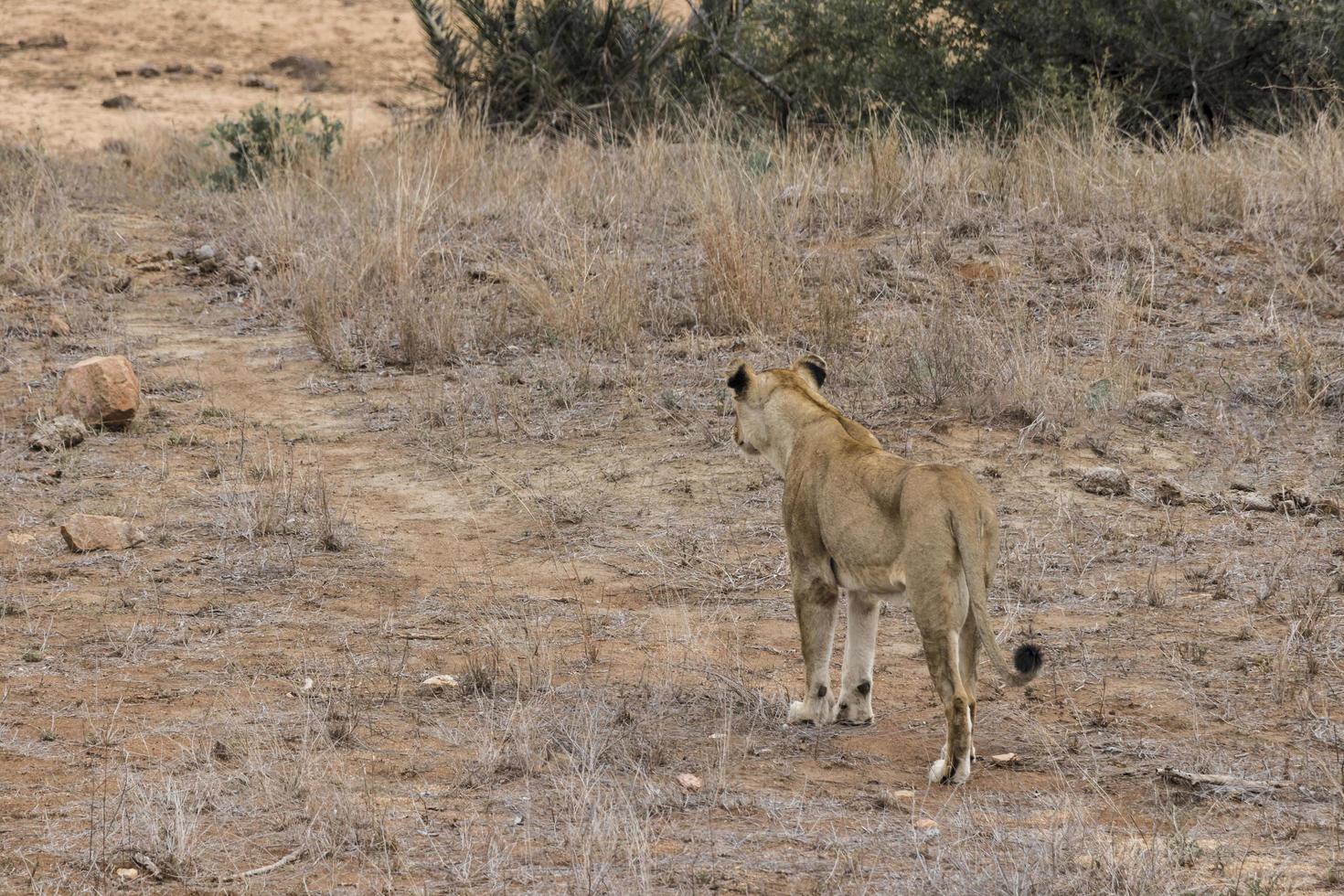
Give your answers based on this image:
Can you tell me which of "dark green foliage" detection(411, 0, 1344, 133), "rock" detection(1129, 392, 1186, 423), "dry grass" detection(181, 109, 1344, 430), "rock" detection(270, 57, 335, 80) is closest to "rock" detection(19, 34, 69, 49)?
"rock" detection(270, 57, 335, 80)

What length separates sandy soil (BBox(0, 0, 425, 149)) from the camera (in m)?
19.8

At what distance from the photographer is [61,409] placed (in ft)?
28.8

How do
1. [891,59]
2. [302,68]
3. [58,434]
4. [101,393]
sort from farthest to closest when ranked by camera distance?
[302,68]
[891,59]
[101,393]
[58,434]

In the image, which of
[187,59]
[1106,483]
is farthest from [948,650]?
[187,59]

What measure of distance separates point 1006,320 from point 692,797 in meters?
5.22

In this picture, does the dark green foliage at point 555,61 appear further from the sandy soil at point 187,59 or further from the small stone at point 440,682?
the small stone at point 440,682

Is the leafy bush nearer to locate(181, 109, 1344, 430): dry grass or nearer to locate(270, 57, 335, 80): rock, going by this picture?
locate(181, 109, 1344, 430): dry grass

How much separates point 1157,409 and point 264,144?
8.38m

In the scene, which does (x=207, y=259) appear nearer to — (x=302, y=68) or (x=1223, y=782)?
(x=1223, y=782)

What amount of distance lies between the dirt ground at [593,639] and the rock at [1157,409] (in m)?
0.06

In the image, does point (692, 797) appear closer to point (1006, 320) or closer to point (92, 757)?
point (92, 757)

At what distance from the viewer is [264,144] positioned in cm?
1370

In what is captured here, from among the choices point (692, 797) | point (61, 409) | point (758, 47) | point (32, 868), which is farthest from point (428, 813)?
point (758, 47)

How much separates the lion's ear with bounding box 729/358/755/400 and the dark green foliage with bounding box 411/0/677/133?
9.20 m
